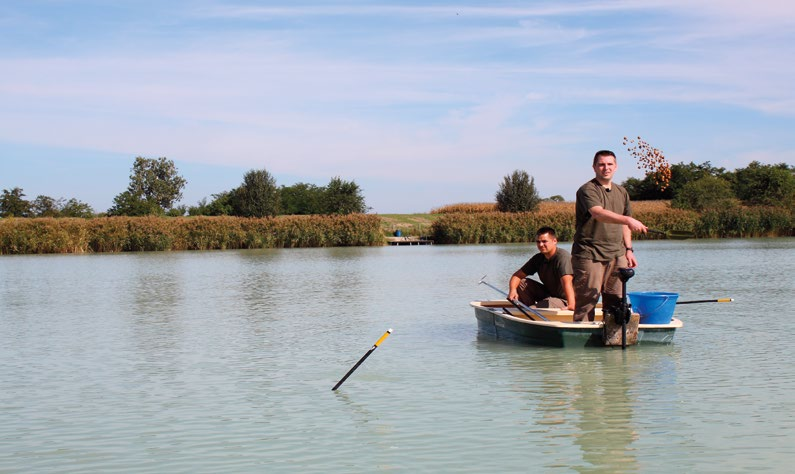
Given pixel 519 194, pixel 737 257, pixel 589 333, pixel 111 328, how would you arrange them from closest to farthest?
pixel 589 333, pixel 111 328, pixel 737 257, pixel 519 194

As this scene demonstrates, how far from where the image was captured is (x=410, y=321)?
13227 millimetres

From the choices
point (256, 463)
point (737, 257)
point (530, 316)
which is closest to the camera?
point (256, 463)

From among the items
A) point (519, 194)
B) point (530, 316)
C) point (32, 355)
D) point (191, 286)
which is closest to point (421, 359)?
point (530, 316)

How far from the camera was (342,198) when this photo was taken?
2283 inches

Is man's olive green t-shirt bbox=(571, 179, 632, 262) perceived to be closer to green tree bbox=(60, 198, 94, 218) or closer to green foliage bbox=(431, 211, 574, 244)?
green foliage bbox=(431, 211, 574, 244)

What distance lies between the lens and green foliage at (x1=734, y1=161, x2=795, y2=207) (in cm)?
5749

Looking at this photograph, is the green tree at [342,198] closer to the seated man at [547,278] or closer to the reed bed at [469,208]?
the reed bed at [469,208]

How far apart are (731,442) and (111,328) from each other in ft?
31.4

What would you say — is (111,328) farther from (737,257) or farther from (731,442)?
(737,257)

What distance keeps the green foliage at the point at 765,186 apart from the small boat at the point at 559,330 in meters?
49.6

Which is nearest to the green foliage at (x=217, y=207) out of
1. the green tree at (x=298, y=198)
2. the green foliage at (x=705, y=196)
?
the green tree at (x=298, y=198)

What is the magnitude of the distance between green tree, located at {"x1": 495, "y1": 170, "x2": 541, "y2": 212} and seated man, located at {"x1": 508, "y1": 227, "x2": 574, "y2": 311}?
46744mm

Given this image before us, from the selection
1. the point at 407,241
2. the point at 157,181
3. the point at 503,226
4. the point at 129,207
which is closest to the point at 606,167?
the point at 503,226

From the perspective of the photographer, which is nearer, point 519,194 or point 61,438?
point 61,438
